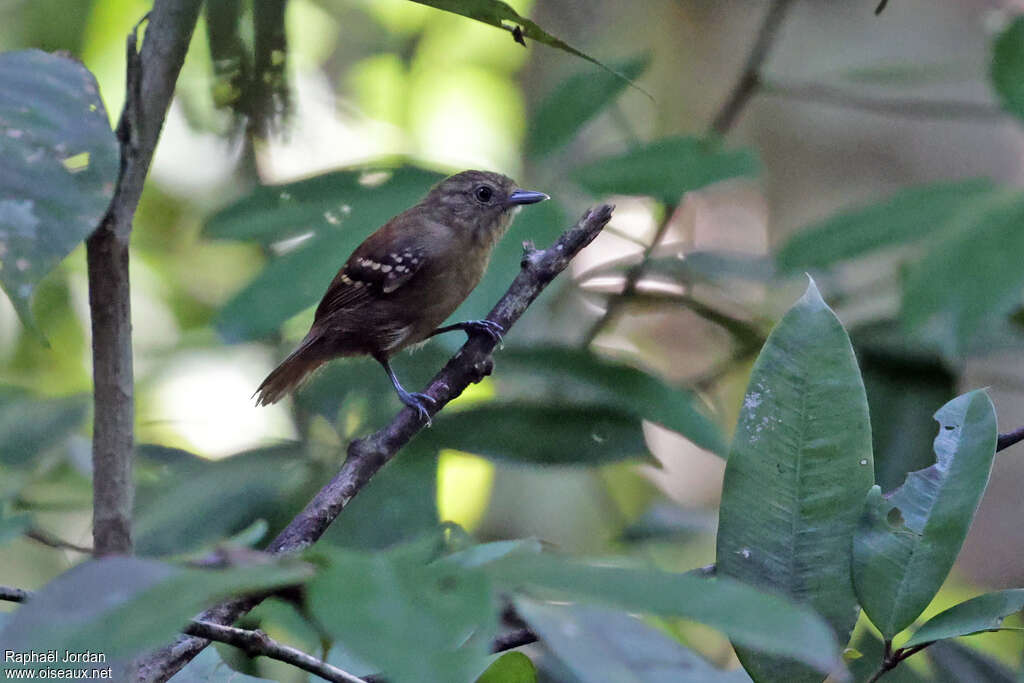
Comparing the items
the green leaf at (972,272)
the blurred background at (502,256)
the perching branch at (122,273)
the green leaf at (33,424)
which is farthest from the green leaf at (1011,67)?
the green leaf at (33,424)

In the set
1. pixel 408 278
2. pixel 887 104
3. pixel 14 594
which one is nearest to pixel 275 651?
pixel 14 594

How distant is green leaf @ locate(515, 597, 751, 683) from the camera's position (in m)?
0.79

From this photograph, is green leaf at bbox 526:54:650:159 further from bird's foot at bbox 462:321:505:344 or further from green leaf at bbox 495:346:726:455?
bird's foot at bbox 462:321:505:344

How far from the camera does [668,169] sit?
2.47 meters

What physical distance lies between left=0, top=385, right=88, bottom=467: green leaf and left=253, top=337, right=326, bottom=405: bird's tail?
0.46m

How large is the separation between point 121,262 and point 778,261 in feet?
6.89

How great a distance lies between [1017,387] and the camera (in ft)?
9.83

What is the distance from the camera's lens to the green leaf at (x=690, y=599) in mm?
667

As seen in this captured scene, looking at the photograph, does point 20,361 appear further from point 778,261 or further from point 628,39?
point 628,39

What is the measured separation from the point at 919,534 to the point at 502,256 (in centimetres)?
130

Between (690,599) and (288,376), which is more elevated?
(690,599)

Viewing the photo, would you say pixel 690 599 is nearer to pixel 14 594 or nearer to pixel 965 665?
pixel 14 594

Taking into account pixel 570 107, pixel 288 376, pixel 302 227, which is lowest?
pixel 288 376

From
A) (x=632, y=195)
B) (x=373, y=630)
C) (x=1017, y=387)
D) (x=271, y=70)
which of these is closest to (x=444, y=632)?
(x=373, y=630)
